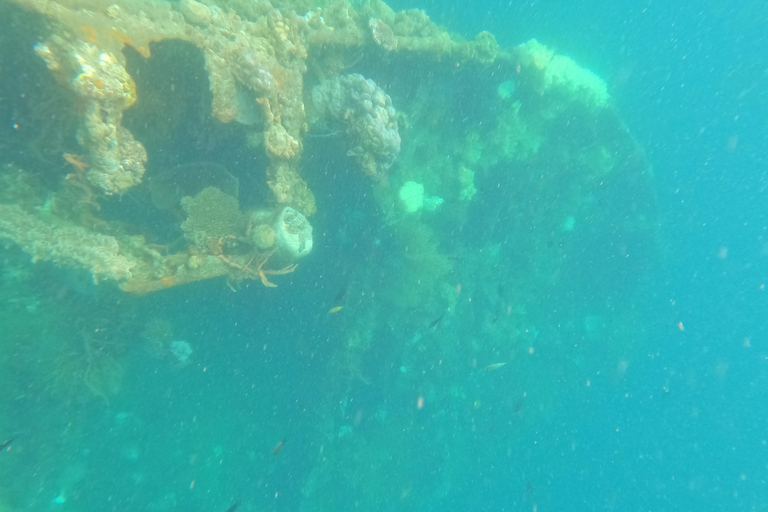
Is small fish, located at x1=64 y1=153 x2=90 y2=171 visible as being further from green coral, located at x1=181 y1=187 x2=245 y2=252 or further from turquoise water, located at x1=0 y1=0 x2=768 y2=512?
green coral, located at x1=181 y1=187 x2=245 y2=252

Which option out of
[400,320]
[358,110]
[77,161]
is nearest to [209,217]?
[77,161]

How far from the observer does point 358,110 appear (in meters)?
6.14

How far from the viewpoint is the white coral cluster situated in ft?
20.0

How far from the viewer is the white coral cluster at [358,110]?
20.0 ft

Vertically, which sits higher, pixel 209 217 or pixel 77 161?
pixel 209 217

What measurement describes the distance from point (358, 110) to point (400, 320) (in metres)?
5.09

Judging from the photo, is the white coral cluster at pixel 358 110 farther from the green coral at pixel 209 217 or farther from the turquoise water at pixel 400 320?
the green coral at pixel 209 217

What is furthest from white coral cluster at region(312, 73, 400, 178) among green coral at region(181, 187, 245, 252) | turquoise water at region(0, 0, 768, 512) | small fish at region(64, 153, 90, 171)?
small fish at region(64, 153, 90, 171)

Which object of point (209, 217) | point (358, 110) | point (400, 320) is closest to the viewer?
point (209, 217)

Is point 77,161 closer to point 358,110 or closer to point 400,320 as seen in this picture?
point 358,110

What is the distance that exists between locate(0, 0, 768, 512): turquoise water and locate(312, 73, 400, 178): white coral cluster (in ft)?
1.53

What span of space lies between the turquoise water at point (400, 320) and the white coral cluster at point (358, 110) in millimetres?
466

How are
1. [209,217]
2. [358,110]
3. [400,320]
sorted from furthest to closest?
[400,320] → [358,110] → [209,217]

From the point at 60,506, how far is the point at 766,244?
31.2m
